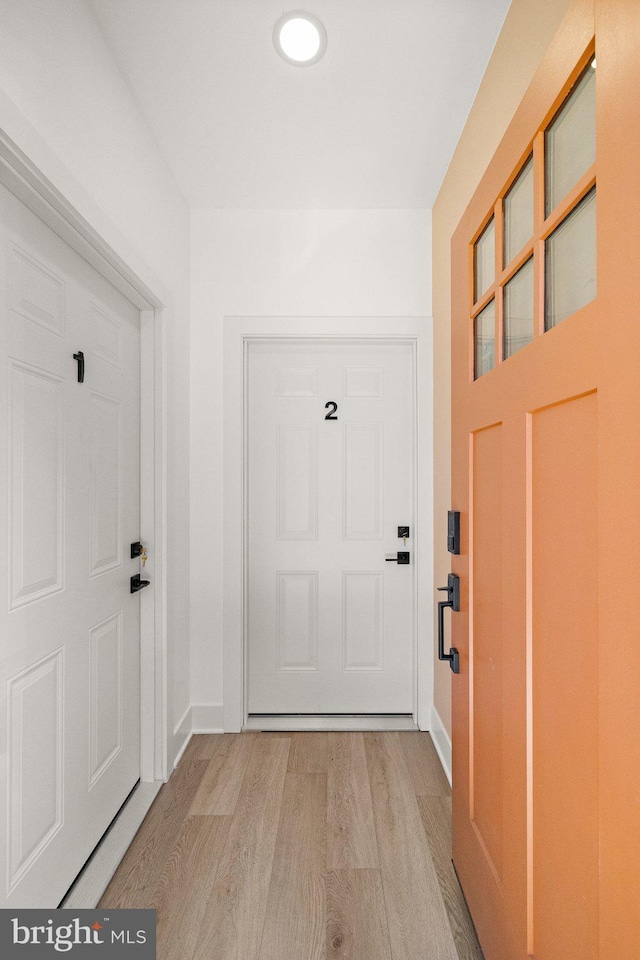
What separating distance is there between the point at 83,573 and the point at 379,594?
149 cm

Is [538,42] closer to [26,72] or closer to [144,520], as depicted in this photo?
[26,72]

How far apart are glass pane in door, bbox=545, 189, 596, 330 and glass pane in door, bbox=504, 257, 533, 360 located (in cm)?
9

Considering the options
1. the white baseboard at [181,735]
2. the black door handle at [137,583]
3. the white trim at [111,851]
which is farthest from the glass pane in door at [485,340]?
the white baseboard at [181,735]

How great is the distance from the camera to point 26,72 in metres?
1.18

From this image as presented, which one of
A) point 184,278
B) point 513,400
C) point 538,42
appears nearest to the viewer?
point 513,400

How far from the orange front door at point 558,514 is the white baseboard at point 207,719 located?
1.41 metres

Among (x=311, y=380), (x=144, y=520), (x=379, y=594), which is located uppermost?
(x=311, y=380)

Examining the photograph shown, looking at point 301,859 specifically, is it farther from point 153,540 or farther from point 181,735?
point 153,540

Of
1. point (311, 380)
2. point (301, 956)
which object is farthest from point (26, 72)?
point (301, 956)

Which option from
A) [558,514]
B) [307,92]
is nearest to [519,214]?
[558,514]

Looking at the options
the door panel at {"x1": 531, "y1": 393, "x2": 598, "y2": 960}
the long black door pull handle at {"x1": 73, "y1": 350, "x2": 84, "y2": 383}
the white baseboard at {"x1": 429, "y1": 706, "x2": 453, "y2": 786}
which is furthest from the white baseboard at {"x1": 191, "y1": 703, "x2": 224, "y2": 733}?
the door panel at {"x1": 531, "y1": 393, "x2": 598, "y2": 960}

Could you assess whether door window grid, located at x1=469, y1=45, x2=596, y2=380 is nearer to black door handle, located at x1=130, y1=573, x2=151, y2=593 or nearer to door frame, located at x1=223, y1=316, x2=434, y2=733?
door frame, located at x1=223, y1=316, x2=434, y2=733

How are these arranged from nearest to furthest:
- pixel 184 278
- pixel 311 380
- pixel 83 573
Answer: pixel 83 573
pixel 184 278
pixel 311 380

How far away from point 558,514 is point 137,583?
165cm
